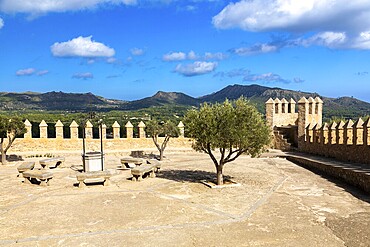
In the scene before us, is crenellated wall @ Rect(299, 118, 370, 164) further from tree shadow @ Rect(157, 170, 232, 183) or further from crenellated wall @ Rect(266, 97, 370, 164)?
tree shadow @ Rect(157, 170, 232, 183)

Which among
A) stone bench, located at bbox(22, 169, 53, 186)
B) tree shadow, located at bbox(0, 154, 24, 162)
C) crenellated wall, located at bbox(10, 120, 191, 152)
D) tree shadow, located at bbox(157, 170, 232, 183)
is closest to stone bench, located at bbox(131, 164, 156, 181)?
tree shadow, located at bbox(157, 170, 232, 183)

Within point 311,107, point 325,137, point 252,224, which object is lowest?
→ point 252,224

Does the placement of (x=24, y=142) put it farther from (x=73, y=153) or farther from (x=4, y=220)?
(x=4, y=220)

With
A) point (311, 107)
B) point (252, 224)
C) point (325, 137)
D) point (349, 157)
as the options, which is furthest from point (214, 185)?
point (311, 107)

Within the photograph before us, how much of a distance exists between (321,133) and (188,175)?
8.84m

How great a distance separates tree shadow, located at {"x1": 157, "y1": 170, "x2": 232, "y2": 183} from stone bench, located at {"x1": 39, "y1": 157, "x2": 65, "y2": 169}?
5649 mm

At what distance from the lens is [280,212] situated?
9.13m

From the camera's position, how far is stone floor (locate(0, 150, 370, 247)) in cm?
723

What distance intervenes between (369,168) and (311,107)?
9.31 meters

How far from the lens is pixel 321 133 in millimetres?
19266

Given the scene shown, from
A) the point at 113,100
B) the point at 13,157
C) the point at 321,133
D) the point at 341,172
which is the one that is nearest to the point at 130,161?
the point at 13,157

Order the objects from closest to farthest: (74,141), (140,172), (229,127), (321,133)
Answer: (229,127), (140,172), (321,133), (74,141)

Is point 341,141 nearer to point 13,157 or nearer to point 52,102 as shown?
point 13,157

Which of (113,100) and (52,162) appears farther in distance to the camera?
(113,100)
